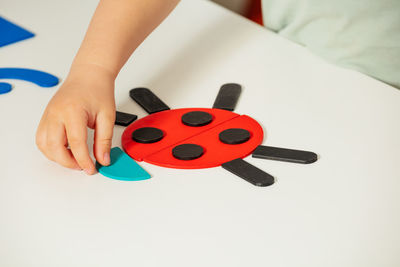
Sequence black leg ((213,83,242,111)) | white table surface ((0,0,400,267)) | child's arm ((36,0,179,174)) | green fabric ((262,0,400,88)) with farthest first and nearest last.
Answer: green fabric ((262,0,400,88)), black leg ((213,83,242,111)), child's arm ((36,0,179,174)), white table surface ((0,0,400,267))

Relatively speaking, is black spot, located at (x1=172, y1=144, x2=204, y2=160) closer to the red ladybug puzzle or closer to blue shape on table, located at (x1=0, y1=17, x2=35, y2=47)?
the red ladybug puzzle

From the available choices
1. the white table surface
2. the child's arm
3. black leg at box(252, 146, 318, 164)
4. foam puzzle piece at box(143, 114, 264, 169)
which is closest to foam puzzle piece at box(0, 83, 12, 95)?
the white table surface

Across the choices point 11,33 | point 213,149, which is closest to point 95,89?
point 213,149

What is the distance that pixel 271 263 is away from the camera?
44 centimetres

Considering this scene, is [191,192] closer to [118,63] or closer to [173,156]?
[173,156]

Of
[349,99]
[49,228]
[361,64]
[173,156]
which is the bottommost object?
[49,228]

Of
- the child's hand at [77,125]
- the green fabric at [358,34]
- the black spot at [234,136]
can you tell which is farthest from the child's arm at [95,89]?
the green fabric at [358,34]

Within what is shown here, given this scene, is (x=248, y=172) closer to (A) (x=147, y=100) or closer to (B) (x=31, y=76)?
(A) (x=147, y=100)

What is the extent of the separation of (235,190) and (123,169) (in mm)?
117

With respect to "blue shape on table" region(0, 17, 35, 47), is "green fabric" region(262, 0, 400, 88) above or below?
above

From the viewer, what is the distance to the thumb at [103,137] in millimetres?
563

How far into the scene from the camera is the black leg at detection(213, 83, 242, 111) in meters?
0.67

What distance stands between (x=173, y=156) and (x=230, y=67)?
24cm

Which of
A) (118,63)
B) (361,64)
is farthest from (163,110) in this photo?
(361,64)
